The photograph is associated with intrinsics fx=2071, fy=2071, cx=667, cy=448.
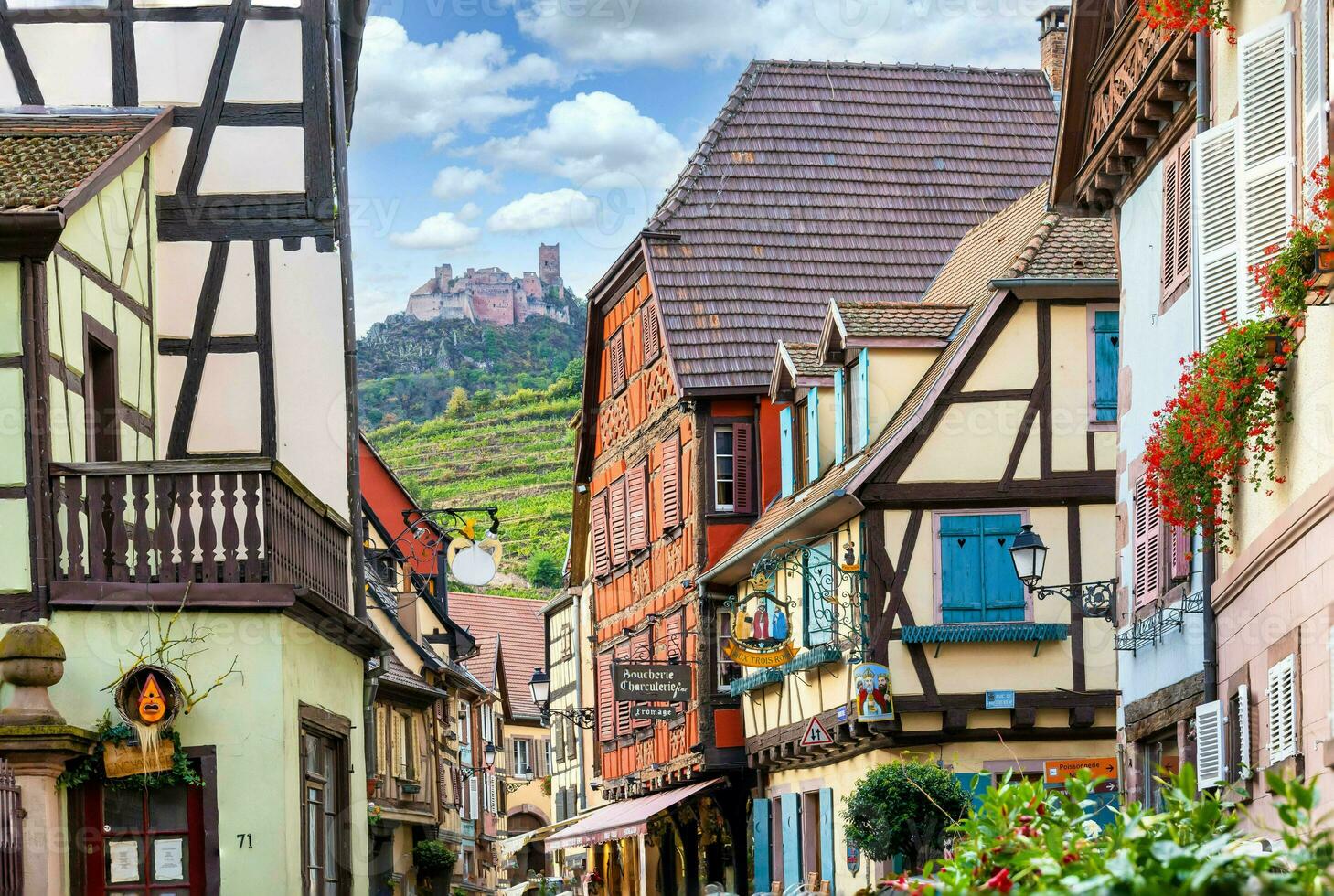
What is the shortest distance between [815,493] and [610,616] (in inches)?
411

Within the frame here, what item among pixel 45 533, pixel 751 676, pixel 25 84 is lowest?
pixel 751 676

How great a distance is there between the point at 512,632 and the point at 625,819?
122ft

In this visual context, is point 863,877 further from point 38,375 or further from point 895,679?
point 38,375

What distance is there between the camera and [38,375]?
43.7ft

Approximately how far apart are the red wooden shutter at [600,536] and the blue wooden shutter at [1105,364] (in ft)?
43.8

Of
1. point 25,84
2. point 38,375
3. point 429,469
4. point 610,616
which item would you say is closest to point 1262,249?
point 38,375

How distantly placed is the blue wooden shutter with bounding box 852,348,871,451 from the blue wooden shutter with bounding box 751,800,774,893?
20.6 feet

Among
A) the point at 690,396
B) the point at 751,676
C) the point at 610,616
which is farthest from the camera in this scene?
the point at 610,616

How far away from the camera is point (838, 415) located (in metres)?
24.1

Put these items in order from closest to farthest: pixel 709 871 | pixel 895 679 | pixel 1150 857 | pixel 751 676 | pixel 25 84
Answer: pixel 1150 857
pixel 25 84
pixel 895 679
pixel 751 676
pixel 709 871

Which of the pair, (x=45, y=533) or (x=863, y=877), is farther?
(x=863, y=877)

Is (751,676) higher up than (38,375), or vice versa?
(38,375)

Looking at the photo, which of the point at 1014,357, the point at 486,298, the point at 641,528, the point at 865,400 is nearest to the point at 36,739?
the point at 1014,357

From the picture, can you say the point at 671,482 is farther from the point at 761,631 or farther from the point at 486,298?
the point at 486,298
